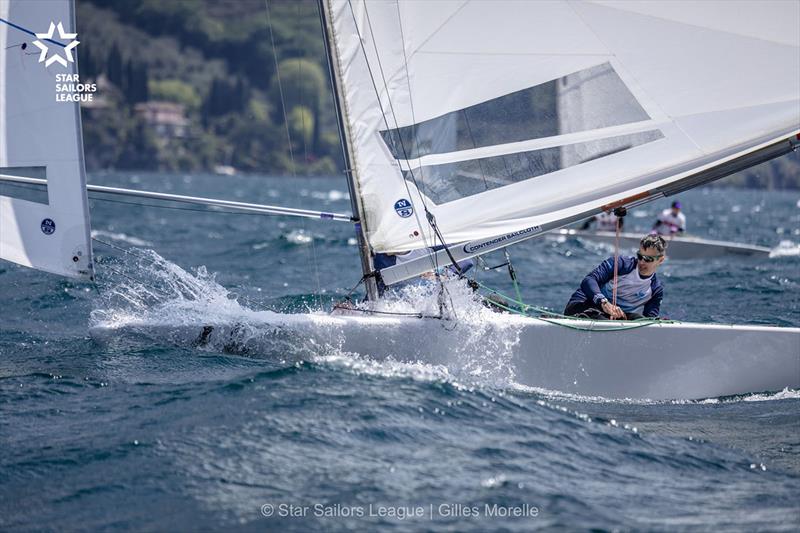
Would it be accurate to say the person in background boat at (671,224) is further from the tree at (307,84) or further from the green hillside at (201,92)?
the tree at (307,84)

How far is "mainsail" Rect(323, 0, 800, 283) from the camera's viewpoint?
6.35 m

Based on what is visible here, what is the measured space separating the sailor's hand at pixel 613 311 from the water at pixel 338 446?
0.62 meters

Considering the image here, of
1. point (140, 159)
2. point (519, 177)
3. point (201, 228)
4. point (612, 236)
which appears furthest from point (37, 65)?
point (140, 159)

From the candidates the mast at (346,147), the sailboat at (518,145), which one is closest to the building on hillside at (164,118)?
the sailboat at (518,145)

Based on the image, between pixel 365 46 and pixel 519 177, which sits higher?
pixel 365 46

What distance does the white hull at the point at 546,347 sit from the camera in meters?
6.43

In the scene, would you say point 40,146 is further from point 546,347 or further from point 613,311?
point 613,311

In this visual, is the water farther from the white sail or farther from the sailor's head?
the sailor's head

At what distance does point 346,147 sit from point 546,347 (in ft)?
5.79

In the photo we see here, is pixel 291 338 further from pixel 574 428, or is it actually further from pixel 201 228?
pixel 201 228

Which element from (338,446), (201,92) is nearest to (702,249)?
(338,446)

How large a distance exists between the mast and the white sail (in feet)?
5.12

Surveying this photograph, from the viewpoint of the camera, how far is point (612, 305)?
265 inches

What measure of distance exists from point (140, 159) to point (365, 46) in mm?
96657
